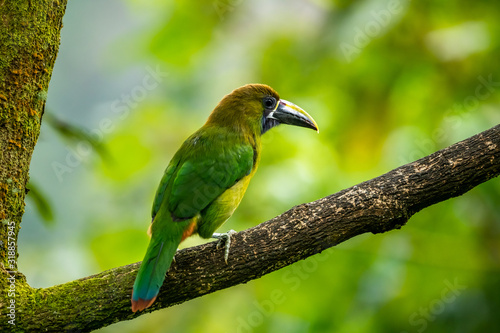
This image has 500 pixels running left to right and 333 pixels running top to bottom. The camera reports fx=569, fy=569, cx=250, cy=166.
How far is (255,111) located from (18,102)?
60.8 inches

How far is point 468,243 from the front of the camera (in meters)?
3.85

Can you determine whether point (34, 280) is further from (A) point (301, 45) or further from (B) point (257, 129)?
(A) point (301, 45)

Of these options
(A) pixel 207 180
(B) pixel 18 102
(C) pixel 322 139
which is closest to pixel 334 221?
(A) pixel 207 180

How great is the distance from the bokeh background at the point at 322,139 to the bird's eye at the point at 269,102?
571 millimetres

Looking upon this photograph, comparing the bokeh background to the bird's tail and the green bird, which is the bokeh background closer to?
the green bird

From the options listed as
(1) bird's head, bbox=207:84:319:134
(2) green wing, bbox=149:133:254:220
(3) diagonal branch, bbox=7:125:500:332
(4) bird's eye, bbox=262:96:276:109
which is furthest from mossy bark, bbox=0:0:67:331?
(4) bird's eye, bbox=262:96:276:109

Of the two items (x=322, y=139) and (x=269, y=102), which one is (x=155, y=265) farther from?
(x=322, y=139)

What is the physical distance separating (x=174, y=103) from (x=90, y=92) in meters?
2.92

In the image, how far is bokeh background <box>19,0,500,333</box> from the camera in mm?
3793

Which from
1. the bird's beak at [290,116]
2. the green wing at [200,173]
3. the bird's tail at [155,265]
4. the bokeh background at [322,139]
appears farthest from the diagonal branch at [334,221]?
the bird's beak at [290,116]

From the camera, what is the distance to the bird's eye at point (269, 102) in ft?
12.1

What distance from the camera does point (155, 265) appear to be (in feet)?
8.36

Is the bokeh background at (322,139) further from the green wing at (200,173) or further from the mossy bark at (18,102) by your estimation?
the mossy bark at (18,102)

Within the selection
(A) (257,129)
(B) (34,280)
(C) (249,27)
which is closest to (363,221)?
(A) (257,129)
